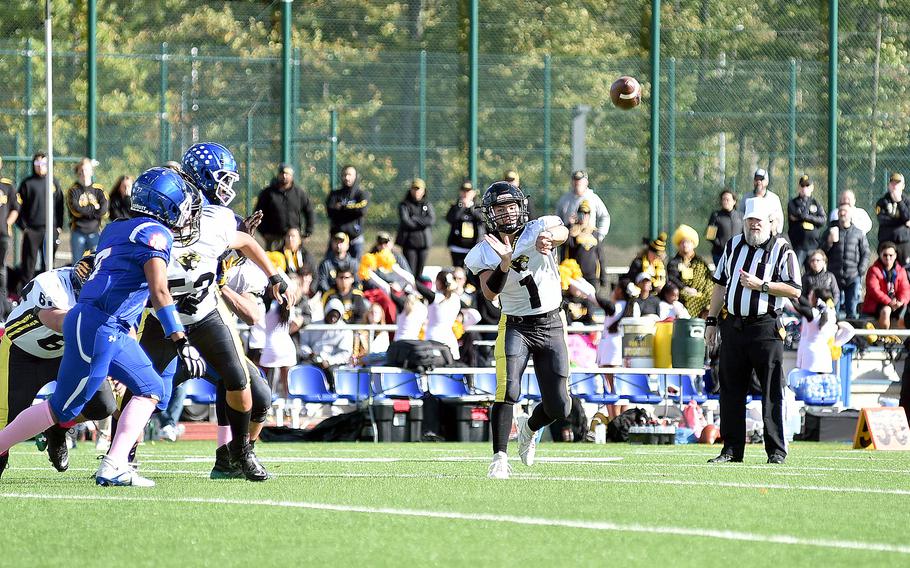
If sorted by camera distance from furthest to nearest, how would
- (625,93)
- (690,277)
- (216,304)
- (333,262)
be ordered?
1. (690,277)
2. (333,262)
3. (625,93)
4. (216,304)

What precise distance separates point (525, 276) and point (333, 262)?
8559 millimetres

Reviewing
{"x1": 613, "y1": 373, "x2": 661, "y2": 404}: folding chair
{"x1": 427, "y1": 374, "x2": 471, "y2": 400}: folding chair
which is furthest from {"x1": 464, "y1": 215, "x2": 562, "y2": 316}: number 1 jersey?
{"x1": 613, "y1": 373, "x2": 661, "y2": 404}: folding chair

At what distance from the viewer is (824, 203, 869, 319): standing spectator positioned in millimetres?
18750

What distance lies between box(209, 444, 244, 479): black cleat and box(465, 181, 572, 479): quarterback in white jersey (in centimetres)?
148

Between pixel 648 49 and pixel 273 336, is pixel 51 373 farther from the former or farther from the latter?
pixel 648 49

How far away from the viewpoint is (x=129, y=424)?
24.7 ft

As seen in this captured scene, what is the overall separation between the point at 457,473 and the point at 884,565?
420 centimetres

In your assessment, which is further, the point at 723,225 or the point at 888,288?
the point at 723,225

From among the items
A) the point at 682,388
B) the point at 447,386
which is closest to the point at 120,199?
the point at 447,386

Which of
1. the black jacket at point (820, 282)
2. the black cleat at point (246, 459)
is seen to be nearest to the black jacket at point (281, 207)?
the black jacket at point (820, 282)

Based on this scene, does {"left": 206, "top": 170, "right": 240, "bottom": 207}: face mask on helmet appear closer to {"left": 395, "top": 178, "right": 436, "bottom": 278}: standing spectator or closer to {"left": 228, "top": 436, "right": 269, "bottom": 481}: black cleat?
{"left": 228, "top": 436, "right": 269, "bottom": 481}: black cleat

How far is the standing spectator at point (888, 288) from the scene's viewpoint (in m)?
17.7

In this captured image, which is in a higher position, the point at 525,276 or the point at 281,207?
the point at 281,207

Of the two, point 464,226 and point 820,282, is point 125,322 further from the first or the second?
point 820,282
